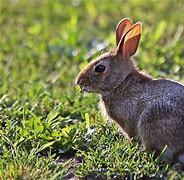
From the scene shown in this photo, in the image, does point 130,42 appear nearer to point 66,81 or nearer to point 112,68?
point 112,68

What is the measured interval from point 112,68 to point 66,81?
2103 millimetres

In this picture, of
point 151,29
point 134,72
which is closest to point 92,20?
point 151,29

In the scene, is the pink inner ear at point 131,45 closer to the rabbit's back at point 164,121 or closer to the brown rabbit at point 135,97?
the brown rabbit at point 135,97

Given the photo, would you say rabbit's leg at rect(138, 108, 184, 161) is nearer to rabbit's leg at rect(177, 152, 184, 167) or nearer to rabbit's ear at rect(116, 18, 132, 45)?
rabbit's leg at rect(177, 152, 184, 167)

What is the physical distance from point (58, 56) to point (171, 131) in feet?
12.5

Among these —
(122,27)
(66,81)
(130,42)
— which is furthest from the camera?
(66,81)

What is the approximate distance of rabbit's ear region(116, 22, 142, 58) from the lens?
635cm

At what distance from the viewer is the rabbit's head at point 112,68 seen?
6.33 m

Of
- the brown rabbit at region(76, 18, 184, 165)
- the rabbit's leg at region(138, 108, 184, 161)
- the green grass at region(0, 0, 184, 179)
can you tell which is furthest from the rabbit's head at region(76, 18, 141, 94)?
the rabbit's leg at region(138, 108, 184, 161)

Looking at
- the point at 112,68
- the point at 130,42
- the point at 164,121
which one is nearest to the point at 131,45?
the point at 130,42

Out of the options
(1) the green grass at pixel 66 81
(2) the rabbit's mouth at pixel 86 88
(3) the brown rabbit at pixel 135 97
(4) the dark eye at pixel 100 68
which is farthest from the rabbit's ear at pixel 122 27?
(1) the green grass at pixel 66 81

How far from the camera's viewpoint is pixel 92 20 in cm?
1102

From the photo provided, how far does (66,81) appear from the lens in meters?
8.42

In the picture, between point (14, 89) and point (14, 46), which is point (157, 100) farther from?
point (14, 46)
